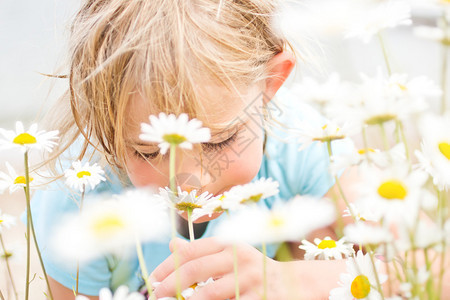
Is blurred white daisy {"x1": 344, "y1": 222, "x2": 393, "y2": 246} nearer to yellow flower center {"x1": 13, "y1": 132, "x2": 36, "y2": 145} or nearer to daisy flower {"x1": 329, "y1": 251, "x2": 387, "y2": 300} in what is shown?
daisy flower {"x1": 329, "y1": 251, "x2": 387, "y2": 300}

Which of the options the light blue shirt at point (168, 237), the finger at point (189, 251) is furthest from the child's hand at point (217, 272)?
the light blue shirt at point (168, 237)

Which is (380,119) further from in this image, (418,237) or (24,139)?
(24,139)

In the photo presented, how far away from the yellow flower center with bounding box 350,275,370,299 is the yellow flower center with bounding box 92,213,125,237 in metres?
0.10

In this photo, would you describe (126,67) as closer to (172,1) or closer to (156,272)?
(172,1)

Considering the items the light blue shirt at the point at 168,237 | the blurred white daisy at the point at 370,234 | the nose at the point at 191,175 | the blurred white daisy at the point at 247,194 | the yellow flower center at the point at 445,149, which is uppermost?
the yellow flower center at the point at 445,149

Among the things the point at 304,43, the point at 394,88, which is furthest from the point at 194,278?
the point at 304,43

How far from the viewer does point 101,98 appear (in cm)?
40

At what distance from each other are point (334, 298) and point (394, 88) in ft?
0.34

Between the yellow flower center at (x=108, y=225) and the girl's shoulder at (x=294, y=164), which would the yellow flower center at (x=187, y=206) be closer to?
the yellow flower center at (x=108, y=225)

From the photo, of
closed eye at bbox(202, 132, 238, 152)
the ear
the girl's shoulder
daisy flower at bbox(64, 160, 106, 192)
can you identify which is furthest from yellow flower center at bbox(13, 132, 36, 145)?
the girl's shoulder

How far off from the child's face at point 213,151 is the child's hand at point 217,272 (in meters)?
0.09

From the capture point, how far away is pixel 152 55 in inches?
14.6

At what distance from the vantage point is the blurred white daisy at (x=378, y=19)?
0.22m

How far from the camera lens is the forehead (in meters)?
0.38
